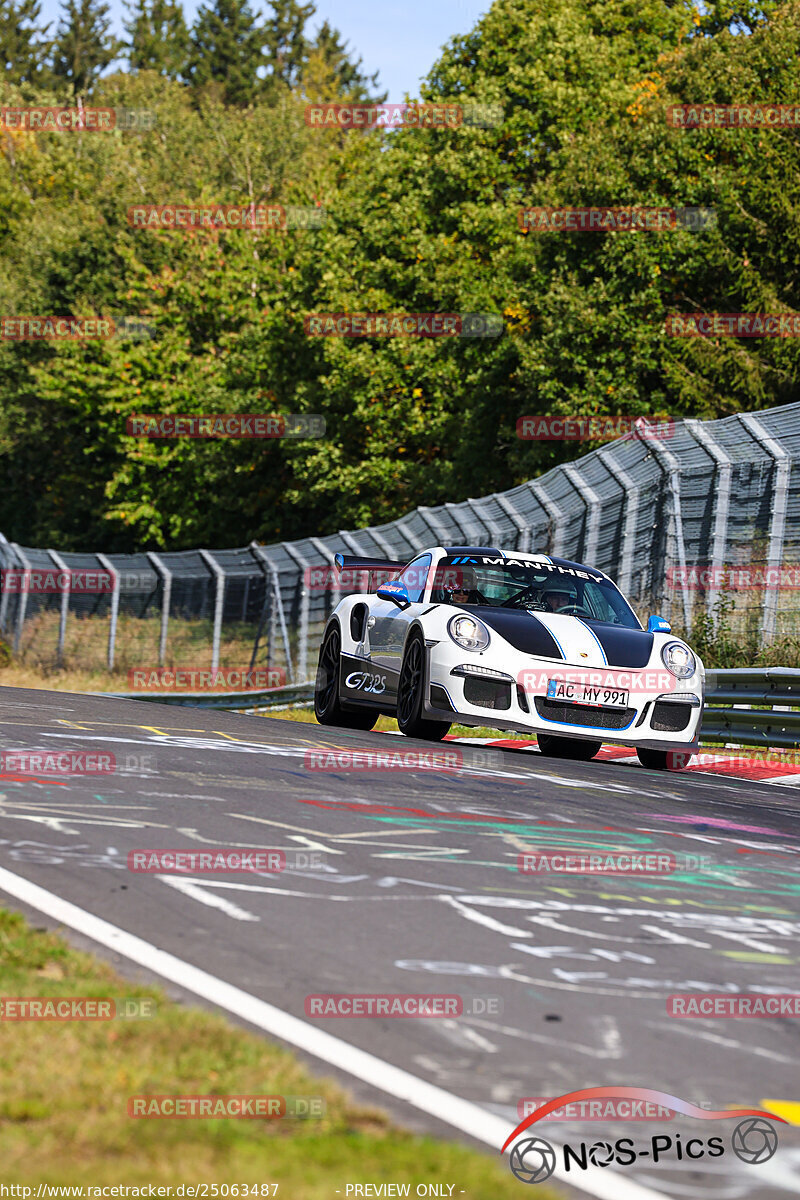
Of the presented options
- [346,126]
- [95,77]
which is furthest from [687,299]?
[95,77]

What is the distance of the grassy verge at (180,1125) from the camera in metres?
3.21

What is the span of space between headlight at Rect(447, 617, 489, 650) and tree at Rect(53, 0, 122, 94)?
98264 millimetres

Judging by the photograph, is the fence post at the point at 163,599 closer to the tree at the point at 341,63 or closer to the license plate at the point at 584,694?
the license plate at the point at 584,694

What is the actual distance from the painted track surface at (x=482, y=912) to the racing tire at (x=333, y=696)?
13.2 ft

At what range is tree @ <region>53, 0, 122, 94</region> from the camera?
102500 millimetres

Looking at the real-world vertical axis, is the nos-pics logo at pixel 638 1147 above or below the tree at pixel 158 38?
below

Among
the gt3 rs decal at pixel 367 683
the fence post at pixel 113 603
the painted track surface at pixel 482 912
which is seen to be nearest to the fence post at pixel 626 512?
the gt3 rs decal at pixel 367 683

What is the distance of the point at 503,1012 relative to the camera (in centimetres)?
448

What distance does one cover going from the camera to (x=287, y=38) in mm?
104125

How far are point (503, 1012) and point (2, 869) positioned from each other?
7.88ft

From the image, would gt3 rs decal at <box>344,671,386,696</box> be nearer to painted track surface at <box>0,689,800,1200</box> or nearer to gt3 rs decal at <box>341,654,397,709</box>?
gt3 rs decal at <box>341,654,397,709</box>

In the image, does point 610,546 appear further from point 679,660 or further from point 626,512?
point 679,660

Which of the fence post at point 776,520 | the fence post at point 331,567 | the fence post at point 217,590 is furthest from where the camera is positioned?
the fence post at point 217,590

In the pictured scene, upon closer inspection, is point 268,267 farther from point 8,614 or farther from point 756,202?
point 756,202
